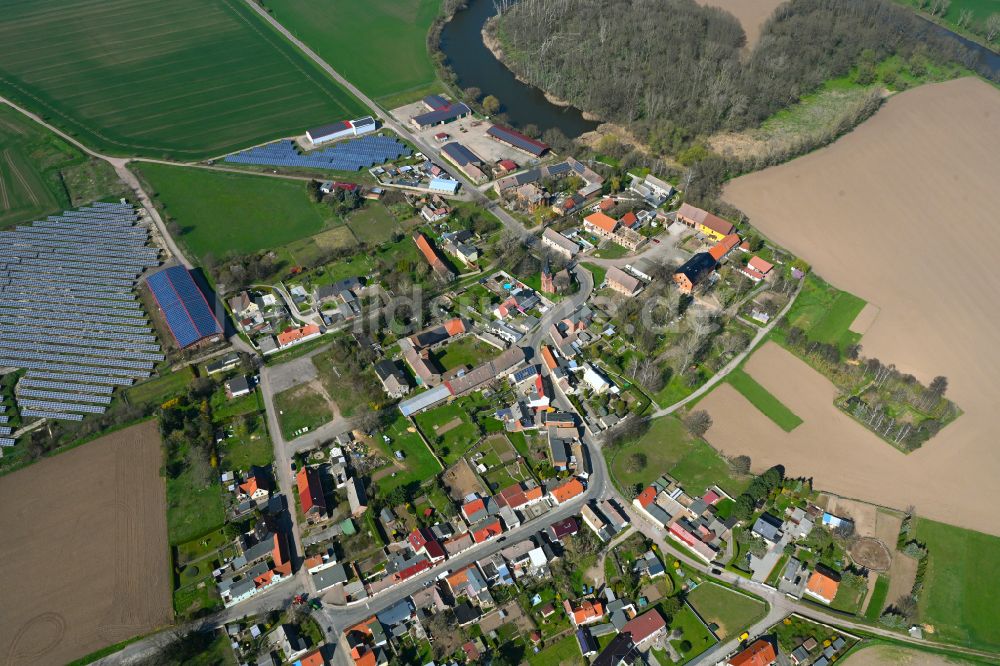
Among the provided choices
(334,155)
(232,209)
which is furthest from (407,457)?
(334,155)

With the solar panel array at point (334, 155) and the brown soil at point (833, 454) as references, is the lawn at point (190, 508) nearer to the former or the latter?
the brown soil at point (833, 454)

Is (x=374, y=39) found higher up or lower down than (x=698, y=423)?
higher up

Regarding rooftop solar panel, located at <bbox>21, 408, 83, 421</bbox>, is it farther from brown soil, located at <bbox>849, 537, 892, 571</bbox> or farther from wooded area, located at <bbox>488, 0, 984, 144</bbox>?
wooded area, located at <bbox>488, 0, 984, 144</bbox>

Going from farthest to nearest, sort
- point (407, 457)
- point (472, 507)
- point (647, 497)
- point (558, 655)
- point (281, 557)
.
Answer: point (407, 457)
point (647, 497)
point (472, 507)
point (281, 557)
point (558, 655)

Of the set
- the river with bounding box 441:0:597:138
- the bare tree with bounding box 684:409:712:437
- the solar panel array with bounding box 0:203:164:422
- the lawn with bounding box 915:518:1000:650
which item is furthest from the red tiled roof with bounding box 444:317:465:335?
the river with bounding box 441:0:597:138

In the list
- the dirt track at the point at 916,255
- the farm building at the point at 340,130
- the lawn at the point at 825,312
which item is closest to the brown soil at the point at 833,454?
the dirt track at the point at 916,255

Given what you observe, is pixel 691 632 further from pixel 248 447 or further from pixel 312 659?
pixel 248 447

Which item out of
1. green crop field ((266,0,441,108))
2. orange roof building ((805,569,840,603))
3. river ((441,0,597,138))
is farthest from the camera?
green crop field ((266,0,441,108))
